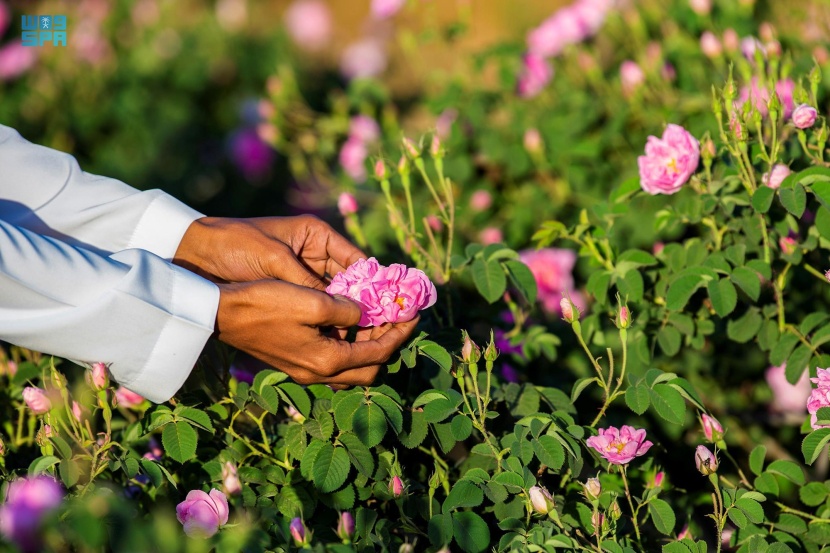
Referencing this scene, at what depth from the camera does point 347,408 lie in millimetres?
1323

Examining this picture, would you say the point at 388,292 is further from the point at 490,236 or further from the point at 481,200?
the point at 481,200

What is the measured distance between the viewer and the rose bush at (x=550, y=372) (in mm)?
1282

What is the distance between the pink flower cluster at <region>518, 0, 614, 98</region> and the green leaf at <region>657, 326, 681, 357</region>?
1.39 meters

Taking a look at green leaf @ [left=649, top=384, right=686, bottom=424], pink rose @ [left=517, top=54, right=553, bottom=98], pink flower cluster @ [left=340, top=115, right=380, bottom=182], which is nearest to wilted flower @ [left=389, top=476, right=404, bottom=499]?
green leaf @ [left=649, top=384, right=686, bottom=424]

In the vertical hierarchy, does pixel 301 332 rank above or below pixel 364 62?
above

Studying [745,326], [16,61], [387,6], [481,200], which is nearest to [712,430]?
[745,326]

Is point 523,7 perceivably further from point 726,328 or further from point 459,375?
point 459,375

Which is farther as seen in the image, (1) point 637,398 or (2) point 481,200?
(2) point 481,200

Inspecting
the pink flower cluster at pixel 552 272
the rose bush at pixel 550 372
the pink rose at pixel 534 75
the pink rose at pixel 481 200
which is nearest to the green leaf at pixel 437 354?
the rose bush at pixel 550 372

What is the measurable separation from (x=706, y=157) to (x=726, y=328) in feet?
1.07

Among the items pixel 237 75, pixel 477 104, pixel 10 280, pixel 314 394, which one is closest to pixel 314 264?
pixel 314 394

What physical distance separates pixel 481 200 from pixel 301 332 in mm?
1474

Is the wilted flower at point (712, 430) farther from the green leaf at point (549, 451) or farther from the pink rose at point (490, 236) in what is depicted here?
the pink rose at point (490, 236)

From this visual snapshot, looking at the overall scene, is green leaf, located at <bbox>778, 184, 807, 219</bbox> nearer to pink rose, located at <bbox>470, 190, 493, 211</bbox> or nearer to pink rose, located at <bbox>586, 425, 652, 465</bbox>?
pink rose, located at <bbox>586, 425, 652, 465</bbox>
